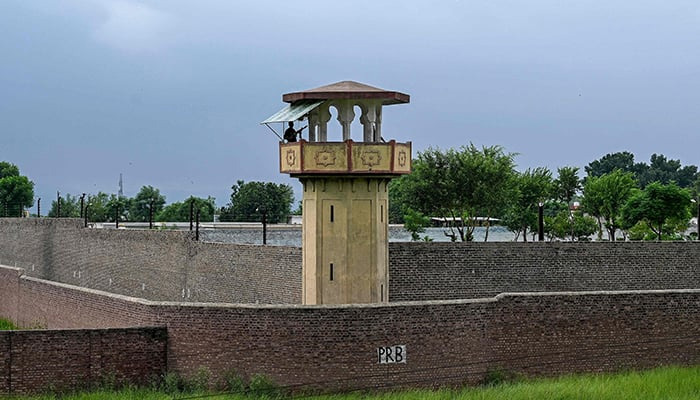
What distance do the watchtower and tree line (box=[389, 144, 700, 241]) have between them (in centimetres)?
2153

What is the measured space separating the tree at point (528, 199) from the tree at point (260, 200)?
28.4m

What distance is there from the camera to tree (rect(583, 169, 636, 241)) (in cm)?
6219

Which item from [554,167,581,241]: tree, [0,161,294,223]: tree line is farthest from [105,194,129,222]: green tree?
[554,167,581,241]: tree

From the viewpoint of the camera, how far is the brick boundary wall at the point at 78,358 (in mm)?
19688

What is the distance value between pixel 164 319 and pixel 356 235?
5496 mm

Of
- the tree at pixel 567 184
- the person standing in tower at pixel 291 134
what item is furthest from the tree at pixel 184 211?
the person standing in tower at pixel 291 134

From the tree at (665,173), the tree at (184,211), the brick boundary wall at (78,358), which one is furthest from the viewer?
the tree at (665,173)

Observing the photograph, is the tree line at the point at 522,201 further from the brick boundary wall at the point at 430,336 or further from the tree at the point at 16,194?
the brick boundary wall at the point at 430,336

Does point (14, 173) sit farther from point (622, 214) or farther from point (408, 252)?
point (408, 252)

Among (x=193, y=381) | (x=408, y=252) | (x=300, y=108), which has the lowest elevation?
(x=193, y=381)

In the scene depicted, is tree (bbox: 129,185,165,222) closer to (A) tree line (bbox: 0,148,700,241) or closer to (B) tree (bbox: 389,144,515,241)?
(A) tree line (bbox: 0,148,700,241)

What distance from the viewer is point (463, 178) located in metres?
55.2

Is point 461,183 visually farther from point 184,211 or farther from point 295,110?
point 184,211

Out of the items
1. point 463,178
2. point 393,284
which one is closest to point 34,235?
point 463,178
